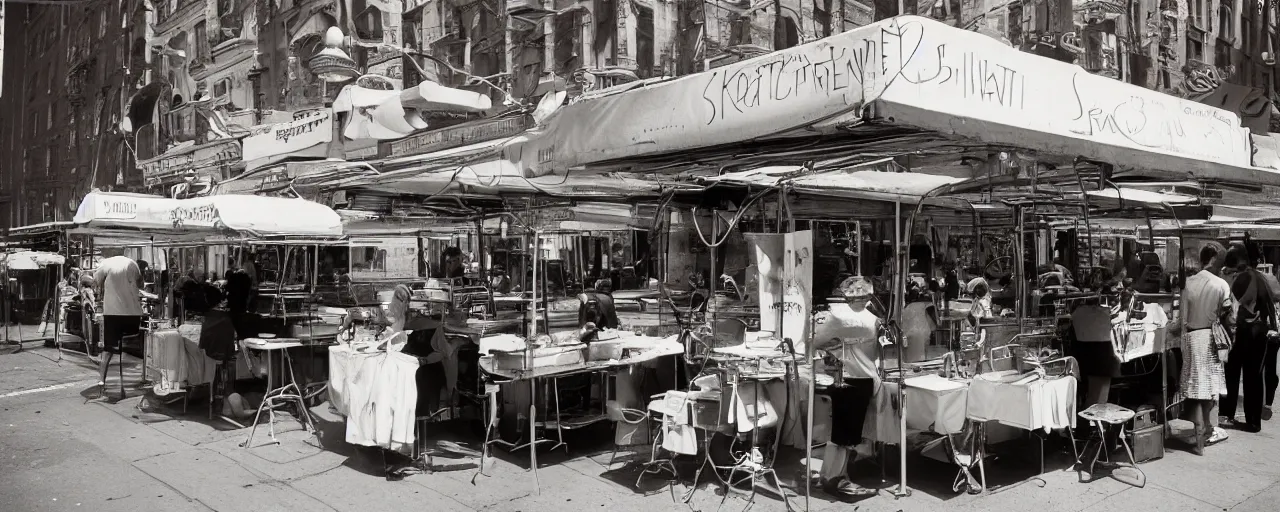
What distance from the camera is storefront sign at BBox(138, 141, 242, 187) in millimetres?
24506

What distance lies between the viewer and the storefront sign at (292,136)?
1568 cm

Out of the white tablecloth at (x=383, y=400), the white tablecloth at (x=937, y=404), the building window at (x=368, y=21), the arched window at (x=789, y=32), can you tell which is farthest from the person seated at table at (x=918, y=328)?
the building window at (x=368, y=21)

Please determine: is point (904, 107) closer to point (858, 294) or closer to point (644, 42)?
point (858, 294)

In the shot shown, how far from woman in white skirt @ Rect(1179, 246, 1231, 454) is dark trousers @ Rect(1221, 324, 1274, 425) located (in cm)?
78

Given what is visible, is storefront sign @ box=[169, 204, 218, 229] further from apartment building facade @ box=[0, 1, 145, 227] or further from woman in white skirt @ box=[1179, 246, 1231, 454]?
apartment building facade @ box=[0, 1, 145, 227]

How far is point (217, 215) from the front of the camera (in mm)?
8898

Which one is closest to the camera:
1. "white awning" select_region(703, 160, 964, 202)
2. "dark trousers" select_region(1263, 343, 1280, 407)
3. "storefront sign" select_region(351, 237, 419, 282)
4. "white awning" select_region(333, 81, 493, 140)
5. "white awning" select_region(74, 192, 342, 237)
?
"white awning" select_region(703, 160, 964, 202)

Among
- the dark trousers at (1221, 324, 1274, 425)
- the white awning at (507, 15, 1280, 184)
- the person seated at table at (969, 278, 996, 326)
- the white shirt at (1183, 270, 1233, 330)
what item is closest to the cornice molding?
the white awning at (507, 15, 1280, 184)

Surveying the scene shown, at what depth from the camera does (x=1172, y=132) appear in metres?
5.47

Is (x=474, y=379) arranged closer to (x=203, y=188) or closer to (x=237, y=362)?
(x=237, y=362)

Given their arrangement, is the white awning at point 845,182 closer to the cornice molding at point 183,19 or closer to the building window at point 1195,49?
the building window at point 1195,49

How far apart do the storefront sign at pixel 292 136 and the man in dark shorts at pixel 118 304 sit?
5.52 metres

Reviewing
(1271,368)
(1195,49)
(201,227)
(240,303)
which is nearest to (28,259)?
(201,227)

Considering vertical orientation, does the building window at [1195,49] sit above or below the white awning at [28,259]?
above
